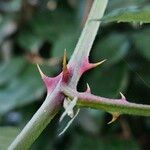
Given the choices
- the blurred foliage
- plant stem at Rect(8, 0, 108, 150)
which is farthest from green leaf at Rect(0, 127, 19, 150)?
the blurred foliage

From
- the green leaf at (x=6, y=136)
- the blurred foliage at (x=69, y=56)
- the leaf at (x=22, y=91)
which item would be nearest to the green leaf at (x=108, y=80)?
the blurred foliage at (x=69, y=56)

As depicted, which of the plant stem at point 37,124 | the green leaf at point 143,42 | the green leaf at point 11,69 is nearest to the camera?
the plant stem at point 37,124

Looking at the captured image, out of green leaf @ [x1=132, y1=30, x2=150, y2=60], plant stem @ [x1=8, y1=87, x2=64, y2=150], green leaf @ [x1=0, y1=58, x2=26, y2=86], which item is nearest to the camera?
plant stem @ [x1=8, y1=87, x2=64, y2=150]

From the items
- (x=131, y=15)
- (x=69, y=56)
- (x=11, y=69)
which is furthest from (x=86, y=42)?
(x=11, y=69)

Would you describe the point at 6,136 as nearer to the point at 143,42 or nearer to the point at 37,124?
the point at 37,124

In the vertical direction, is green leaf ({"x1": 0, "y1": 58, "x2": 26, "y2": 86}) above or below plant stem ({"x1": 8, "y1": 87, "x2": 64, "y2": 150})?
below

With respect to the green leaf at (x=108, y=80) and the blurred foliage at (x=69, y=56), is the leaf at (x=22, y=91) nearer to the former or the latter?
the blurred foliage at (x=69, y=56)

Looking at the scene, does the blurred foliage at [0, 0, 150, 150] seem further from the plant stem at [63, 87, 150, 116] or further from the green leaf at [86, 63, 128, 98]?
the plant stem at [63, 87, 150, 116]

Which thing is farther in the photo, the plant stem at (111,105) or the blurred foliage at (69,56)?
the blurred foliage at (69,56)

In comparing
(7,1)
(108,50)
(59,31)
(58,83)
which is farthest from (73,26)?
(58,83)
